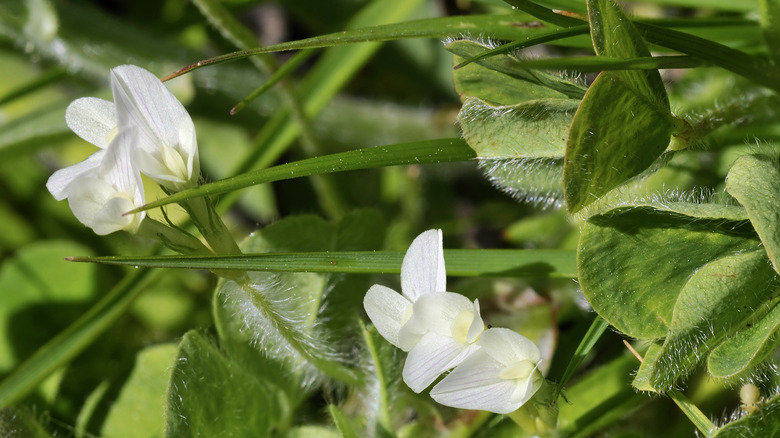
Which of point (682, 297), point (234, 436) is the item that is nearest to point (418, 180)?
point (234, 436)

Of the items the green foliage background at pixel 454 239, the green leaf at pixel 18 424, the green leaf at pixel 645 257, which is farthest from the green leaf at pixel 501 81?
the green leaf at pixel 18 424

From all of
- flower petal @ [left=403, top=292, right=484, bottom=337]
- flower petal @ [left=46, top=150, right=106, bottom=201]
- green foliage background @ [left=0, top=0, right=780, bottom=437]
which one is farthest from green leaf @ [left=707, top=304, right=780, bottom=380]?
flower petal @ [left=46, top=150, right=106, bottom=201]

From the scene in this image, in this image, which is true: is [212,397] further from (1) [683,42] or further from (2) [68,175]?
(1) [683,42]

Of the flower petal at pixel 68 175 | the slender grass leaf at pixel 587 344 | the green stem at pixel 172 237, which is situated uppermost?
the flower petal at pixel 68 175

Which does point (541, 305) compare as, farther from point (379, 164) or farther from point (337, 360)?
point (379, 164)

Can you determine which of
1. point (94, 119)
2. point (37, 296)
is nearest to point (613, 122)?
point (94, 119)

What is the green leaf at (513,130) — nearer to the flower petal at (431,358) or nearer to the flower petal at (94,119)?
the flower petal at (431,358)
